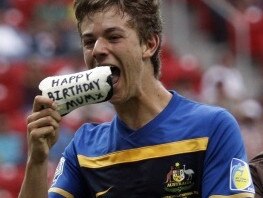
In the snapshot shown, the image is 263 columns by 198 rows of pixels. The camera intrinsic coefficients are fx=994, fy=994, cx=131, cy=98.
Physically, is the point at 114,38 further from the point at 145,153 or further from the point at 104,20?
the point at 145,153

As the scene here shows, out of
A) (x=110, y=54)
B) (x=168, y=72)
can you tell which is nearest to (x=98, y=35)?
(x=110, y=54)

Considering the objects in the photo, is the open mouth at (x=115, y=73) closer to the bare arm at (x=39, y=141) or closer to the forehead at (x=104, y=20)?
the forehead at (x=104, y=20)

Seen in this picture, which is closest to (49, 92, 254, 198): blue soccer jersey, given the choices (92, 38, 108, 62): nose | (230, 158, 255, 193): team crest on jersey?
(230, 158, 255, 193): team crest on jersey

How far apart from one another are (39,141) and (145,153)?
50 centimetres

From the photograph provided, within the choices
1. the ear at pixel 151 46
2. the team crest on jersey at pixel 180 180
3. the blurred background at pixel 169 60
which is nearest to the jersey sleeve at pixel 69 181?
the team crest on jersey at pixel 180 180

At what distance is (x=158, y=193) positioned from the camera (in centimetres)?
404

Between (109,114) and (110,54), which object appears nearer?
(110,54)

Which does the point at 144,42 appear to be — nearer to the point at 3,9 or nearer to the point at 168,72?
the point at 168,72

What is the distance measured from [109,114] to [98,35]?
20.3 feet

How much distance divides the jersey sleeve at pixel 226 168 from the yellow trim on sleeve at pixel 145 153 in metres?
0.07

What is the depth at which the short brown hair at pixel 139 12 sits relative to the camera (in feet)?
13.3

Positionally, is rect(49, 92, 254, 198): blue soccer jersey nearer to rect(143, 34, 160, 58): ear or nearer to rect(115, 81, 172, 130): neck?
rect(115, 81, 172, 130): neck

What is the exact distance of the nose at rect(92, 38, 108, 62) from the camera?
3.95 metres

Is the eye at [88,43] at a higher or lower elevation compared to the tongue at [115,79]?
higher
